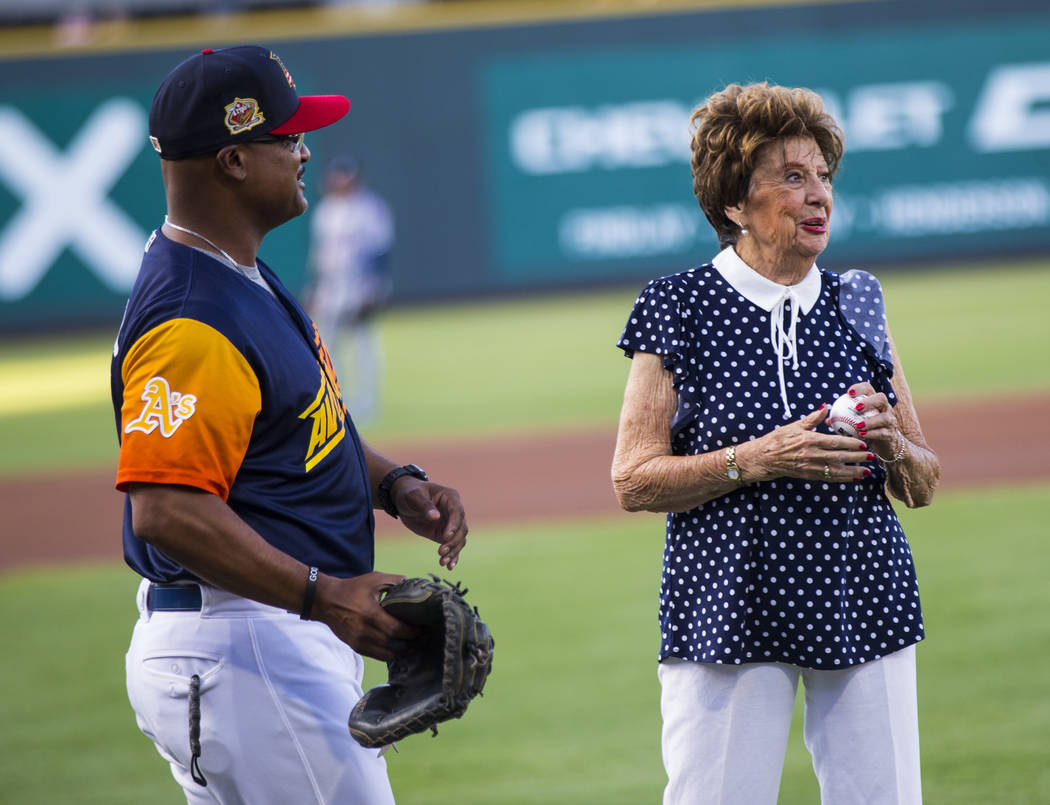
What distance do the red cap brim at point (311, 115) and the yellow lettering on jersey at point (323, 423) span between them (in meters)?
0.55

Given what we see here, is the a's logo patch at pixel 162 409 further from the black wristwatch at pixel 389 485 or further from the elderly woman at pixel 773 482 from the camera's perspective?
the elderly woman at pixel 773 482

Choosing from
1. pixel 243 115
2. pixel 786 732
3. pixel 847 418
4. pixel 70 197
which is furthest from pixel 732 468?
pixel 70 197

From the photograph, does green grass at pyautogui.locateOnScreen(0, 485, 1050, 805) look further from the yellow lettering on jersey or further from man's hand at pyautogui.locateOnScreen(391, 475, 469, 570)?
the yellow lettering on jersey

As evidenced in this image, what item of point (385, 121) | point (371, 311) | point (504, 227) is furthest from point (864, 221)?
point (371, 311)

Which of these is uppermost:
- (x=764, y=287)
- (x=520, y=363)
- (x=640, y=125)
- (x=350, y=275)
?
(x=640, y=125)

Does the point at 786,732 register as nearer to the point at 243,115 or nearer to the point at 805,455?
the point at 805,455

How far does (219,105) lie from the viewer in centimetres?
276

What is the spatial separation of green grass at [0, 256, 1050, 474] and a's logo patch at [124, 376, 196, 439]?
983 cm

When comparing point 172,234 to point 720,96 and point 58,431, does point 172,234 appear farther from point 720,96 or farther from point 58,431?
point 58,431

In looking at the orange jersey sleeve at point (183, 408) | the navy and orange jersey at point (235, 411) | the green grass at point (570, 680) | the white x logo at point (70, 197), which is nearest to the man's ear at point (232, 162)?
the navy and orange jersey at point (235, 411)

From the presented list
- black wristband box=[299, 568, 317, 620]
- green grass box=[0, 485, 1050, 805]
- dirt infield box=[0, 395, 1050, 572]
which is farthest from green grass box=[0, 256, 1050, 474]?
black wristband box=[299, 568, 317, 620]

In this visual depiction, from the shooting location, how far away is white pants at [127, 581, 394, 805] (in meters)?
2.76

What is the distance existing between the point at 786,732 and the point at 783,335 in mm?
983

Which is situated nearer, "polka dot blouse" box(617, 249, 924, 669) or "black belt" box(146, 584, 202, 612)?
"black belt" box(146, 584, 202, 612)
